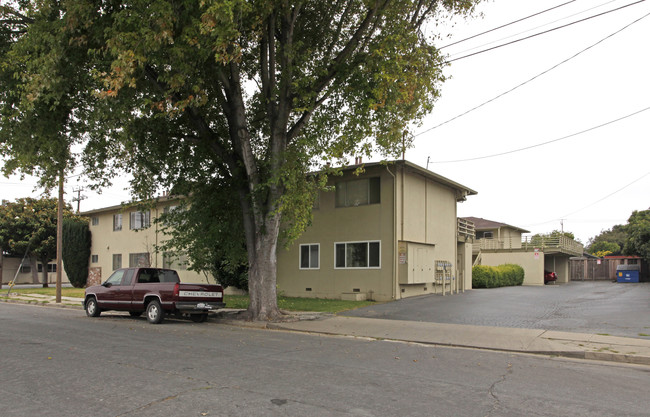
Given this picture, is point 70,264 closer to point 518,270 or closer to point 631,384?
point 518,270

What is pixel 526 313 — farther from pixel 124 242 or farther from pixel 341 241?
pixel 124 242

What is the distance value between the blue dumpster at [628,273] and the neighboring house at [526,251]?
11.7 feet

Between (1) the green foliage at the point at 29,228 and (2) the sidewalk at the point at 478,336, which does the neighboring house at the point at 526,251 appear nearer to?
(2) the sidewalk at the point at 478,336

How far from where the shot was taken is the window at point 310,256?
22.7 m

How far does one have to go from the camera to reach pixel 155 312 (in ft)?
48.2

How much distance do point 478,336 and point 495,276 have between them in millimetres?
20110

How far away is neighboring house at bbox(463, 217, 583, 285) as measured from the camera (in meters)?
37.6

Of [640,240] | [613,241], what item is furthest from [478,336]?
[613,241]

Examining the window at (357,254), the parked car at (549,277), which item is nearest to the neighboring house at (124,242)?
the window at (357,254)

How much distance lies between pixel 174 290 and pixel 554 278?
35363mm

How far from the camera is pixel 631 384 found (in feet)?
23.9

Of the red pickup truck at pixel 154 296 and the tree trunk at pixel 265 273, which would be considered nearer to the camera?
the red pickup truck at pixel 154 296

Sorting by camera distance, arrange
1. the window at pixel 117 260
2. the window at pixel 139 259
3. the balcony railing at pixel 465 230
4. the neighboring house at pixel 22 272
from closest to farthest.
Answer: the balcony railing at pixel 465 230, the window at pixel 139 259, the window at pixel 117 260, the neighboring house at pixel 22 272

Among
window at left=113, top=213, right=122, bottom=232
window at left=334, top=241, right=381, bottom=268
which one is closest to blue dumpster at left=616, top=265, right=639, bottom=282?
window at left=334, top=241, right=381, bottom=268
